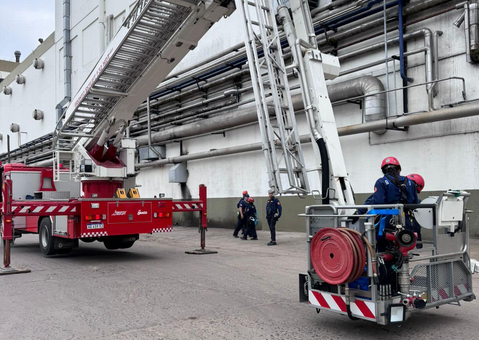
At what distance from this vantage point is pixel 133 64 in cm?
1000

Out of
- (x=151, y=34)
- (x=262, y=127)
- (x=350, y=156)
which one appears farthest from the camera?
(x=350, y=156)

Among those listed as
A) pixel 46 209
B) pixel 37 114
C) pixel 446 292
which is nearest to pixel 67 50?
pixel 37 114

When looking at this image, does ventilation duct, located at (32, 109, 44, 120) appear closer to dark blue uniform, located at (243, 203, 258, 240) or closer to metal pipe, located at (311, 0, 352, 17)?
dark blue uniform, located at (243, 203, 258, 240)

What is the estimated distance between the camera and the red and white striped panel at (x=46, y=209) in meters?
8.95

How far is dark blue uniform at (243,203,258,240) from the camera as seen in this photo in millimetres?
14211

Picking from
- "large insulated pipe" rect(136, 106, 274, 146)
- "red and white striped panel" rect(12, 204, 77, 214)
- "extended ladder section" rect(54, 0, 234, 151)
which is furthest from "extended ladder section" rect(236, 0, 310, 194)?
"large insulated pipe" rect(136, 106, 274, 146)

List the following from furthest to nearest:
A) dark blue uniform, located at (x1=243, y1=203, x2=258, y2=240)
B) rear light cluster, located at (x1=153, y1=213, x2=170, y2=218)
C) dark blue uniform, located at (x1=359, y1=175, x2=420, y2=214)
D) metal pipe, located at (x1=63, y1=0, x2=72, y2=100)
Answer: metal pipe, located at (x1=63, y1=0, x2=72, y2=100), dark blue uniform, located at (x1=243, y1=203, x2=258, y2=240), rear light cluster, located at (x1=153, y1=213, x2=170, y2=218), dark blue uniform, located at (x1=359, y1=175, x2=420, y2=214)

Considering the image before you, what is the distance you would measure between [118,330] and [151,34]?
637 centimetres

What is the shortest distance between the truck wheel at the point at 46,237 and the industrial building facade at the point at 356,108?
6481 mm

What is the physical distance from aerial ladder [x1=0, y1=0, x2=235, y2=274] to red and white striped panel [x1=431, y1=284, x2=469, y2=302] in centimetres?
620

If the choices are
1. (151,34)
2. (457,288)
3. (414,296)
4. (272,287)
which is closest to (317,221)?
(414,296)

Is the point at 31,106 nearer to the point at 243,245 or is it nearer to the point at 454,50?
the point at 243,245

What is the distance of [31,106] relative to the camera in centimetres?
3550

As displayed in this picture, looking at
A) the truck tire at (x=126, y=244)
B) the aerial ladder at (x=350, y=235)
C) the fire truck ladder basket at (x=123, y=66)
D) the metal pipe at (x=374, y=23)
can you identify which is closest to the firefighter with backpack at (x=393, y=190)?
the aerial ladder at (x=350, y=235)
